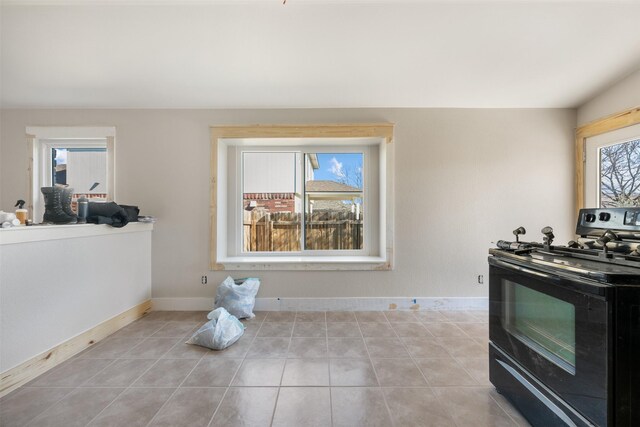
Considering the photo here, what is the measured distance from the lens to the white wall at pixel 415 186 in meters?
2.87

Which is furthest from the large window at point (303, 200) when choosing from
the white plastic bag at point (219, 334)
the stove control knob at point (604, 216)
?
the stove control knob at point (604, 216)

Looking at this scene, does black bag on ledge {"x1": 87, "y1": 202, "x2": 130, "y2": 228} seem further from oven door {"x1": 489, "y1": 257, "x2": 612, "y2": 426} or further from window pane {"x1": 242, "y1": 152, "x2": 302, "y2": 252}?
oven door {"x1": 489, "y1": 257, "x2": 612, "y2": 426}

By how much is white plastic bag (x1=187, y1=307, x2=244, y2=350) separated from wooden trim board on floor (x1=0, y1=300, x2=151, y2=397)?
30.8 inches

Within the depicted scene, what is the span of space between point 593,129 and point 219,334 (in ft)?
13.5

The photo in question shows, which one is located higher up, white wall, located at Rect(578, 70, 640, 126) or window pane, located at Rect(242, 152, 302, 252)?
white wall, located at Rect(578, 70, 640, 126)

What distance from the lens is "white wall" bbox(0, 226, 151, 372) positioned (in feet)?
5.24

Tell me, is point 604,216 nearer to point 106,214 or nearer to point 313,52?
point 313,52

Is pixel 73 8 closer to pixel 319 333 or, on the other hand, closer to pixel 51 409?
pixel 51 409

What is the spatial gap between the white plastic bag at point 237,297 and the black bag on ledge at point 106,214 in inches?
44.0

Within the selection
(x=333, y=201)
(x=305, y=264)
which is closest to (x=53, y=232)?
(x=305, y=264)

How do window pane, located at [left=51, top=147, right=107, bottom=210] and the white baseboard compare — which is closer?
the white baseboard

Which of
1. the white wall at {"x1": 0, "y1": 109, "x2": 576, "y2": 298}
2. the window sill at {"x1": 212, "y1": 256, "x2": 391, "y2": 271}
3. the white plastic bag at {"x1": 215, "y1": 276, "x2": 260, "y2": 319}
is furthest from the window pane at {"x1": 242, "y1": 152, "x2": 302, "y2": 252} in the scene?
the white plastic bag at {"x1": 215, "y1": 276, "x2": 260, "y2": 319}

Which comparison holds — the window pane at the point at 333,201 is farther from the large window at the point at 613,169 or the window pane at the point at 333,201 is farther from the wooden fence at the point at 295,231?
the large window at the point at 613,169

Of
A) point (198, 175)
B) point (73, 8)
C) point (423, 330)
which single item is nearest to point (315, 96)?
point (198, 175)
